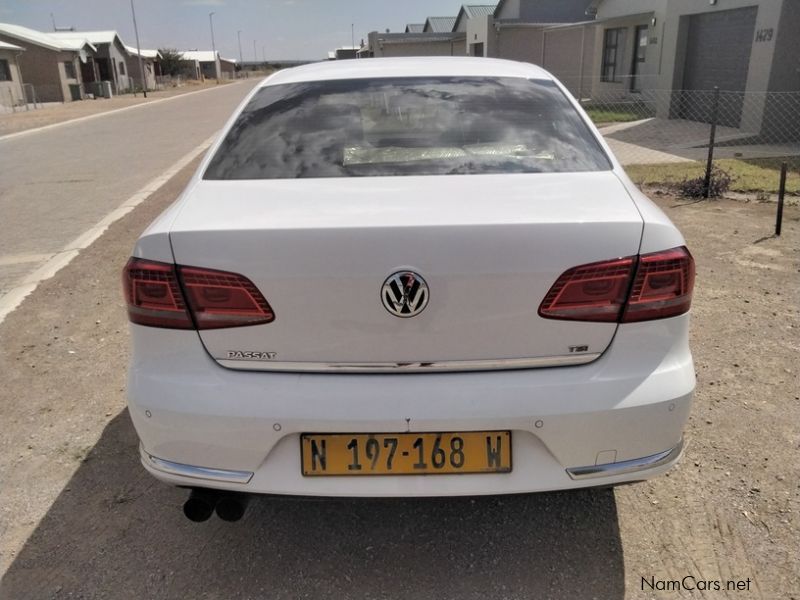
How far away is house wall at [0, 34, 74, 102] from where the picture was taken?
46125mm

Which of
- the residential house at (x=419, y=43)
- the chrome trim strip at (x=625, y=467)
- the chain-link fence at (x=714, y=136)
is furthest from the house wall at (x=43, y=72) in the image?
the chrome trim strip at (x=625, y=467)

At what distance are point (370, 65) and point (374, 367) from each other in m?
1.85

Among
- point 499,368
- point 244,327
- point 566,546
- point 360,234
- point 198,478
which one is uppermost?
point 360,234

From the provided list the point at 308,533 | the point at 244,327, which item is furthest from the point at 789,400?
the point at 244,327

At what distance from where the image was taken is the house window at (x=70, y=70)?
48.7m

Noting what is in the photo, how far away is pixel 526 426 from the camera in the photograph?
1.99 m

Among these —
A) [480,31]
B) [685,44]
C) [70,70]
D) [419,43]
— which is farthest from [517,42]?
[70,70]

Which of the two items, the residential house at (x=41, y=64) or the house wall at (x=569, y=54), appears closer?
the house wall at (x=569, y=54)

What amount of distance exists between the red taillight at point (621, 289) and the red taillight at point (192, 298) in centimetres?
85

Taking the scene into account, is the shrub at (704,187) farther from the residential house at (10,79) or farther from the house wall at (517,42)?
the residential house at (10,79)

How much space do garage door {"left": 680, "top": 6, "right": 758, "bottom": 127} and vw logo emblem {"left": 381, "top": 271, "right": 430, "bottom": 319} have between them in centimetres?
1568

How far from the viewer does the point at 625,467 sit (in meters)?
2.10

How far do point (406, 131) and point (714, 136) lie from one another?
7.59 meters

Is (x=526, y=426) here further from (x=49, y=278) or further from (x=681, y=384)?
(x=49, y=278)
